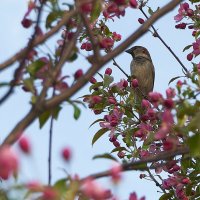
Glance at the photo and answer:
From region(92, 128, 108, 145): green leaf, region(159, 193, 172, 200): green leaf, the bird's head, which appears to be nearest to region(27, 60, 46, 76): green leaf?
region(159, 193, 172, 200): green leaf

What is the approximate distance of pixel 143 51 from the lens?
10938 mm

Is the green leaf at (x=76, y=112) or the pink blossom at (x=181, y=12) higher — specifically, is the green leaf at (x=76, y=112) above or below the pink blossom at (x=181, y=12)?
below

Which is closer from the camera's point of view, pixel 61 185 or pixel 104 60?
pixel 61 185

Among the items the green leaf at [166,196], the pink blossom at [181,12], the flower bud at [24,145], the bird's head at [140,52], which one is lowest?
the flower bud at [24,145]

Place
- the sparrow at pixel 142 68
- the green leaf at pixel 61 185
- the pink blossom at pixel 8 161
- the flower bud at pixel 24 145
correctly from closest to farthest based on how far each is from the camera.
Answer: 1. the pink blossom at pixel 8 161
2. the flower bud at pixel 24 145
3. the green leaf at pixel 61 185
4. the sparrow at pixel 142 68

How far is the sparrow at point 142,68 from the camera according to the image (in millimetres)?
10212

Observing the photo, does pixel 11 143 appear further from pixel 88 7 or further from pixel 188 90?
pixel 188 90

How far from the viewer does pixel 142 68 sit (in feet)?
34.1

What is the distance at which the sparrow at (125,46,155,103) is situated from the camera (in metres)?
10.2

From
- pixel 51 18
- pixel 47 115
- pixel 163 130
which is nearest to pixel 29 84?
pixel 47 115

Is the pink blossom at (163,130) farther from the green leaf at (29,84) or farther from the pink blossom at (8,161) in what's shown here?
the pink blossom at (8,161)

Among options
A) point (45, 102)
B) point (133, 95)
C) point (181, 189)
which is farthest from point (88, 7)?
point (133, 95)

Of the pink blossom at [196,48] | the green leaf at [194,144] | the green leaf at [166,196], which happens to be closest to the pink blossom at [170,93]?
the green leaf at [194,144]

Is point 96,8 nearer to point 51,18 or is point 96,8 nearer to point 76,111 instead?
point 51,18
